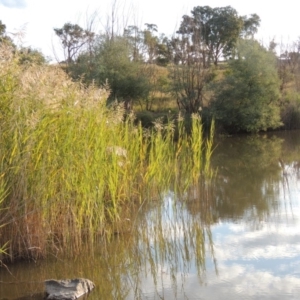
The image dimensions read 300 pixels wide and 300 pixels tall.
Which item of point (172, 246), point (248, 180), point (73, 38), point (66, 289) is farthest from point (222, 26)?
point (66, 289)

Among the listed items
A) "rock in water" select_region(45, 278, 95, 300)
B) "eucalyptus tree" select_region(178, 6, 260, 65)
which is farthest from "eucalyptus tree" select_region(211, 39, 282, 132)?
"rock in water" select_region(45, 278, 95, 300)

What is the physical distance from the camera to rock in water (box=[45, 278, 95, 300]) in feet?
13.0

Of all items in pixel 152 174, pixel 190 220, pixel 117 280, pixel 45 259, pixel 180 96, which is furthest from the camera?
pixel 180 96

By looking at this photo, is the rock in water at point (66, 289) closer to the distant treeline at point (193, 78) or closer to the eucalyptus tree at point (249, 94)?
the distant treeline at point (193, 78)

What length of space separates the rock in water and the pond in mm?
133

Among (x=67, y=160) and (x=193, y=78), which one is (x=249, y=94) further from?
(x=67, y=160)

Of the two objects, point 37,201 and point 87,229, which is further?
point 87,229

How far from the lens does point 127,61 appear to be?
71.8ft

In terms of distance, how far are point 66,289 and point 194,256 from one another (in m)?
1.49

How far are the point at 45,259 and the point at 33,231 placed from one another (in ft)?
1.06

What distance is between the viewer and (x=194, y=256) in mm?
5035

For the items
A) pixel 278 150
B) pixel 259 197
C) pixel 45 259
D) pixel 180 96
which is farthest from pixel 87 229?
pixel 180 96

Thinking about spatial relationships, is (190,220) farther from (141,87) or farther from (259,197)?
(141,87)

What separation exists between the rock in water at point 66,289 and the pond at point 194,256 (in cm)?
13
